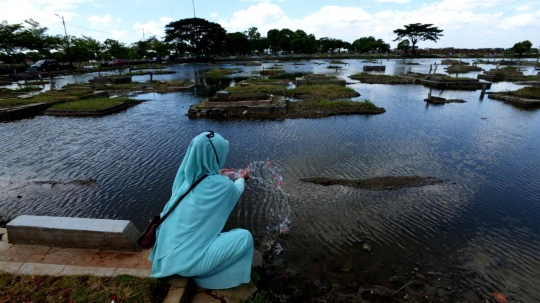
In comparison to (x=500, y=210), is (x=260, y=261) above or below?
above

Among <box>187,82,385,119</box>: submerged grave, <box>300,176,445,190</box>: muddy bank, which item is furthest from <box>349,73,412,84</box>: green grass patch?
<box>300,176,445,190</box>: muddy bank

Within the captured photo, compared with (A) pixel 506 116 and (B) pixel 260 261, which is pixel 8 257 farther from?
(A) pixel 506 116

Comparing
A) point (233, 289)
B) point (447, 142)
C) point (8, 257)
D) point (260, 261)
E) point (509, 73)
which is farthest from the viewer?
point (509, 73)

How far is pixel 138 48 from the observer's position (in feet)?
271

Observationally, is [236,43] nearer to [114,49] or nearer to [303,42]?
[303,42]

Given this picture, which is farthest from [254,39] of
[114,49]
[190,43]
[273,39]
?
[114,49]

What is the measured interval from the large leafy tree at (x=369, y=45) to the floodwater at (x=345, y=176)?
376 feet

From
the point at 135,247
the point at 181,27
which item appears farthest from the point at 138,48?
the point at 135,247

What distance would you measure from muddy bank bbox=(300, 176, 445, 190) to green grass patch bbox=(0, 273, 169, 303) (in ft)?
19.2

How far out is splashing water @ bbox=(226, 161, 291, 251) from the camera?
6270mm

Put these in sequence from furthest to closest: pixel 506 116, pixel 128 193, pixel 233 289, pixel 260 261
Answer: pixel 506 116, pixel 128 193, pixel 260 261, pixel 233 289

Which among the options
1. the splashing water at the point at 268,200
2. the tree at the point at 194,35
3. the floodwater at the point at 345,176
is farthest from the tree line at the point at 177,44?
the splashing water at the point at 268,200

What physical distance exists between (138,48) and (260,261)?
94423 millimetres

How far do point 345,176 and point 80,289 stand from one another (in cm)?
744
